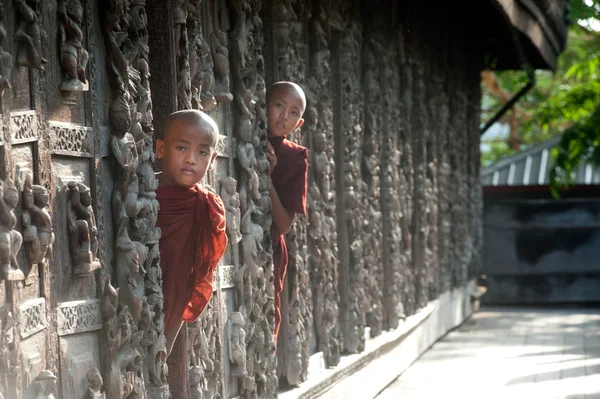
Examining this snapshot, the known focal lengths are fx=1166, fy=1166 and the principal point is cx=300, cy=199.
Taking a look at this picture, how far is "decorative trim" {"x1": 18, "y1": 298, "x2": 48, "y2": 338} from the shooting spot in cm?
297

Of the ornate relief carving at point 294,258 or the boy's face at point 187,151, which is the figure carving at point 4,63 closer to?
the boy's face at point 187,151

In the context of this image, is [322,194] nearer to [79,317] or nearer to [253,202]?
[253,202]

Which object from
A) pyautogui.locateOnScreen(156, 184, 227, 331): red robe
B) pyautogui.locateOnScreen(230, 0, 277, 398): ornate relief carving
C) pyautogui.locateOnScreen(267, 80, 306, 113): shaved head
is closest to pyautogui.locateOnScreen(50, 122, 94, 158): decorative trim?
pyautogui.locateOnScreen(156, 184, 227, 331): red robe

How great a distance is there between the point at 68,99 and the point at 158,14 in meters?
0.88

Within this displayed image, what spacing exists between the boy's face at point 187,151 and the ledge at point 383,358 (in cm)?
199

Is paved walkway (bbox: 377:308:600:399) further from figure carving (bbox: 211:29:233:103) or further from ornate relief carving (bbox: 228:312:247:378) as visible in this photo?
figure carving (bbox: 211:29:233:103)

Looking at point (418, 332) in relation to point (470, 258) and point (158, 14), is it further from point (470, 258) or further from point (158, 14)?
point (158, 14)

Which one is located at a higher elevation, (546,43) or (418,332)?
(546,43)

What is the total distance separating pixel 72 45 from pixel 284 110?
2.03m

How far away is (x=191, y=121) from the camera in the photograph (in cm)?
380

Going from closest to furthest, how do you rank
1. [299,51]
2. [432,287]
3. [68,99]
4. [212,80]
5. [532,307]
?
1. [68,99]
2. [212,80]
3. [299,51]
4. [432,287]
5. [532,307]

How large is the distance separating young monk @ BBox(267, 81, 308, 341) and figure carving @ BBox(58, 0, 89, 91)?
194 cm

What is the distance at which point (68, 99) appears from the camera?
3.35 metres

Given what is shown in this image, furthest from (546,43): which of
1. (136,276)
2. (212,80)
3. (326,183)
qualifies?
(136,276)
